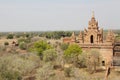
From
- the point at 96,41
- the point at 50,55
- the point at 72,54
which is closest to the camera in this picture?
the point at 72,54

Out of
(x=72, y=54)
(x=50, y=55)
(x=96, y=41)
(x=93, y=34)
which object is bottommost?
(x=50, y=55)

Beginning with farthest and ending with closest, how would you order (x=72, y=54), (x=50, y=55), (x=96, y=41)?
(x=96, y=41)
(x=50, y=55)
(x=72, y=54)

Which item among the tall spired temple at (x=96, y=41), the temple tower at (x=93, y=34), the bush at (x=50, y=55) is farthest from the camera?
the temple tower at (x=93, y=34)

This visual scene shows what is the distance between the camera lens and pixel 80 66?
1474 inches

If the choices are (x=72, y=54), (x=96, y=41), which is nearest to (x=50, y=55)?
(x=72, y=54)

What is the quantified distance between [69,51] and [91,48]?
4.64m

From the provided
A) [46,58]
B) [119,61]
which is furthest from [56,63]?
[119,61]

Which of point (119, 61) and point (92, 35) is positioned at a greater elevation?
point (92, 35)

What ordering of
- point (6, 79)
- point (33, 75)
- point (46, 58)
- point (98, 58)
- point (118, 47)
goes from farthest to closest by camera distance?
point (118, 47) → point (46, 58) → point (98, 58) → point (33, 75) → point (6, 79)

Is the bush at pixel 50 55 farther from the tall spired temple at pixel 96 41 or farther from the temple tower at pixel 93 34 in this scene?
the temple tower at pixel 93 34

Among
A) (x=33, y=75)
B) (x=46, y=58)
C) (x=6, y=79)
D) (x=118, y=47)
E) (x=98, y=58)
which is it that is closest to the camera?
(x=6, y=79)

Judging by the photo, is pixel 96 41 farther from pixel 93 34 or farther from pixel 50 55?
pixel 50 55

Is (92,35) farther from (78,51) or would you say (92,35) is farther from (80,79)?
(80,79)

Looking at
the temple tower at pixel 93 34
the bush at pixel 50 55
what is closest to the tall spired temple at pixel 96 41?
the temple tower at pixel 93 34
